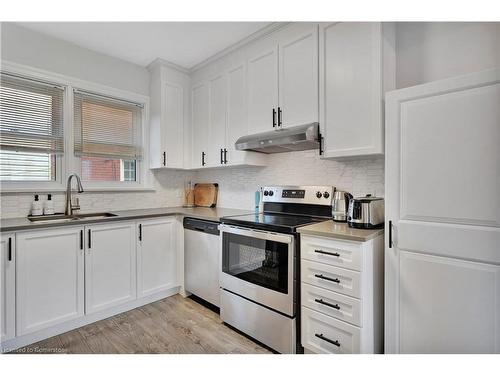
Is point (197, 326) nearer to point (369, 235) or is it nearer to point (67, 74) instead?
point (369, 235)

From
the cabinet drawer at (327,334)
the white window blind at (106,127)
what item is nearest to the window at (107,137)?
the white window blind at (106,127)

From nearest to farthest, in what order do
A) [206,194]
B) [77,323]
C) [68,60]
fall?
[77,323], [68,60], [206,194]

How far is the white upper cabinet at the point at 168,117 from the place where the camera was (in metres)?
3.04

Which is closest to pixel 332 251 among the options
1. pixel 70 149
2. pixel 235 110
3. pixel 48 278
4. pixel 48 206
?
pixel 235 110

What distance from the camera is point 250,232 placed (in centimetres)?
204

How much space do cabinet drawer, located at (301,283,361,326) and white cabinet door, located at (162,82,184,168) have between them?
2.06 metres

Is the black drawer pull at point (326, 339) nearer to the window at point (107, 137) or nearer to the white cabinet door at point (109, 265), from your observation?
the white cabinet door at point (109, 265)

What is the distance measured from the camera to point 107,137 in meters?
2.96

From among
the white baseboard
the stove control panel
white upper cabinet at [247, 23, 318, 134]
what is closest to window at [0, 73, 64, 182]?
the white baseboard

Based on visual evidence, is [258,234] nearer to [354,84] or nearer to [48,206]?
[354,84]

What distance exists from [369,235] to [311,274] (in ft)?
1.47

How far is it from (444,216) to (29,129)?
324 cm

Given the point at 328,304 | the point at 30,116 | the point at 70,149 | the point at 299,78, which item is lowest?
the point at 328,304
